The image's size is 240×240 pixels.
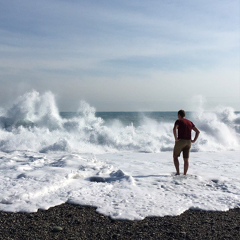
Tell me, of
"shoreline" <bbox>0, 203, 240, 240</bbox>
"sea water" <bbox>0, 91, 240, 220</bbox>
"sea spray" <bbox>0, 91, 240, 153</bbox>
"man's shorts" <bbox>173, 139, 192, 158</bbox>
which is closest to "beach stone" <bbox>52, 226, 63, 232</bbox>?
"shoreline" <bbox>0, 203, 240, 240</bbox>

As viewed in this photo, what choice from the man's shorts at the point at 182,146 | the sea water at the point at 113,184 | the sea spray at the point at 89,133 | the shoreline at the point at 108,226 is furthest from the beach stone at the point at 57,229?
the sea spray at the point at 89,133

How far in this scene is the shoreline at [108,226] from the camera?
4664 millimetres

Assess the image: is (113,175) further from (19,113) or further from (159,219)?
(19,113)

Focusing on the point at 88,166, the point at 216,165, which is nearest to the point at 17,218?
the point at 88,166

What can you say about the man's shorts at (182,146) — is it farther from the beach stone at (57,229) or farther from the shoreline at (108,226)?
the beach stone at (57,229)

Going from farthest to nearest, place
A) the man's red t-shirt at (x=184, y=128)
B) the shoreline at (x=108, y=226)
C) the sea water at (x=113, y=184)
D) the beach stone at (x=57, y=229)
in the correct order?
the man's red t-shirt at (x=184, y=128) < the sea water at (x=113, y=184) < the beach stone at (x=57, y=229) < the shoreline at (x=108, y=226)

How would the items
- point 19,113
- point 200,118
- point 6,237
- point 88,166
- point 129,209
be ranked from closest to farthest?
point 6,237 < point 129,209 < point 88,166 < point 200,118 < point 19,113

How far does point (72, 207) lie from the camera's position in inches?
234

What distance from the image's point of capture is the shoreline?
4.66 metres

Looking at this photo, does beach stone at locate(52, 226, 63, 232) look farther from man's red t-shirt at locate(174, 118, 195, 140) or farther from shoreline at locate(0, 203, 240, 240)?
man's red t-shirt at locate(174, 118, 195, 140)

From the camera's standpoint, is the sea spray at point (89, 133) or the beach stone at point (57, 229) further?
the sea spray at point (89, 133)

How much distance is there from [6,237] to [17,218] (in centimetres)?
76

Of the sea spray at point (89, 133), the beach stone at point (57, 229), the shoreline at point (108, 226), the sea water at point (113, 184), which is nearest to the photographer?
the shoreline at point (108, 226)

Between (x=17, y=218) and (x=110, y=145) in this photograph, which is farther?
(x=110, y=145)
